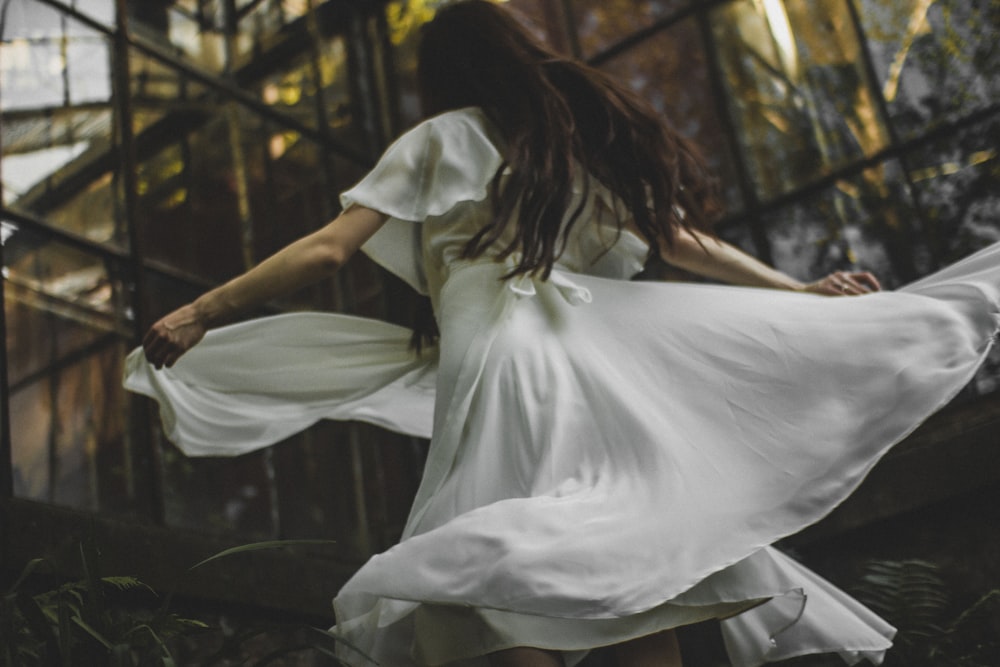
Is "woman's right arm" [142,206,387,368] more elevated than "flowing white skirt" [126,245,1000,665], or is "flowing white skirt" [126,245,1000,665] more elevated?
"woman's right arm" [142,206,387,368]

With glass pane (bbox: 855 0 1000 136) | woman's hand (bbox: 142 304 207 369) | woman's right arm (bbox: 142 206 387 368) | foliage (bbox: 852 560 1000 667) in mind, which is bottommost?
foliage (bbox: 852 560 1000 667)

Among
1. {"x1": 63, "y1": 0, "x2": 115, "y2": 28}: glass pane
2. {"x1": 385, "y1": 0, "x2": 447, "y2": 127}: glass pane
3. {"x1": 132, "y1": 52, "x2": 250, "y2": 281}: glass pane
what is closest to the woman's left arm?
{"x1": 132, "y1": 52, "x2": 250, "y2": 281}: glass pane

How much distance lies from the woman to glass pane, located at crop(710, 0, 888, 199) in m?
1.86

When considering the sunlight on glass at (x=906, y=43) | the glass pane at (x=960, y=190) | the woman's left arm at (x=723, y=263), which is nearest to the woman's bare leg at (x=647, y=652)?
the woman's left arm at (x=723, y=263)

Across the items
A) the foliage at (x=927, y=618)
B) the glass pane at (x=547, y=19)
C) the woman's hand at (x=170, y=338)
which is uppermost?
the glass pane at (x=547, y=19)

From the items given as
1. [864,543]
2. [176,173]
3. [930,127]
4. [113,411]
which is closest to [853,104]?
[930,127]

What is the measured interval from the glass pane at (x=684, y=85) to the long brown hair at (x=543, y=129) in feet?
6.80

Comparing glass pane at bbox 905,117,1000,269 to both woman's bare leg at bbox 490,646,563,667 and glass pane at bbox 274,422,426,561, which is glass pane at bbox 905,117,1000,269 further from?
woman's bare leg at bbox 490,646,563,667

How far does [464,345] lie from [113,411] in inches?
71.7

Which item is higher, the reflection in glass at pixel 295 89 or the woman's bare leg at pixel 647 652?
the reflection in glass at pixel 295 89

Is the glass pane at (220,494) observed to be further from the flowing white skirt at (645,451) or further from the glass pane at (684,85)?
the glass pane at (684,85)

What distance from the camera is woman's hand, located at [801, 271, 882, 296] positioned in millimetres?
2596

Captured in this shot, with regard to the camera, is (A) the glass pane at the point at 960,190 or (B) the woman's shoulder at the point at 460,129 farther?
(A) the glass pane at the point at 960,190

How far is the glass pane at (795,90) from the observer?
4387 mm
